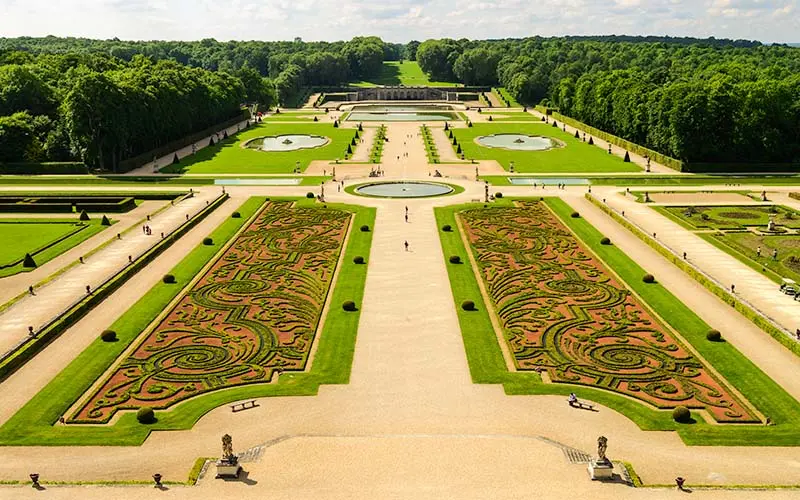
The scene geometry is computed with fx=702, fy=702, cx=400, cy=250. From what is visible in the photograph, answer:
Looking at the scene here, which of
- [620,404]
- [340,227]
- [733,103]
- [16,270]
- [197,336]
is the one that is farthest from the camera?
[733,103]

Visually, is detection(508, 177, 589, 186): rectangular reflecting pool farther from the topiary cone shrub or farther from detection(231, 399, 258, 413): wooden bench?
detection(231, 399, 258, 413): wooden bench

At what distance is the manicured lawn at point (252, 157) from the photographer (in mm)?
102375

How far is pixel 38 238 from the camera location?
65875mm

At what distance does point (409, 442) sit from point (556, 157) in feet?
282

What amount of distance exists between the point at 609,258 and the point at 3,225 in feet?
195

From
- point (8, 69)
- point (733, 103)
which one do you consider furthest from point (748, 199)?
point (8, 69)

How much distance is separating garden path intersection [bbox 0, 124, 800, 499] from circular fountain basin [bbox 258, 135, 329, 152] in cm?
8028

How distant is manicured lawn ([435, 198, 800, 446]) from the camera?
31859 mm

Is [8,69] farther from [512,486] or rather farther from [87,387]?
[512,486]

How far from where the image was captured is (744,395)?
3531 cm

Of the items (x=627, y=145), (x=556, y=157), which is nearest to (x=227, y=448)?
(x=556, y=157)

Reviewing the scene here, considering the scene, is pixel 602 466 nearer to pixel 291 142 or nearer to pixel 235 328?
pixel 235 328

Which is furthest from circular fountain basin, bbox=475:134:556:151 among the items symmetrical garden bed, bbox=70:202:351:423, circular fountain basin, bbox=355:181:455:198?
symmetrical garden bed, bbox=70:202:351:423

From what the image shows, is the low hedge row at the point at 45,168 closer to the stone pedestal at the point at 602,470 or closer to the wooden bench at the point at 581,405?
the wooden bench at the point at 581,405
